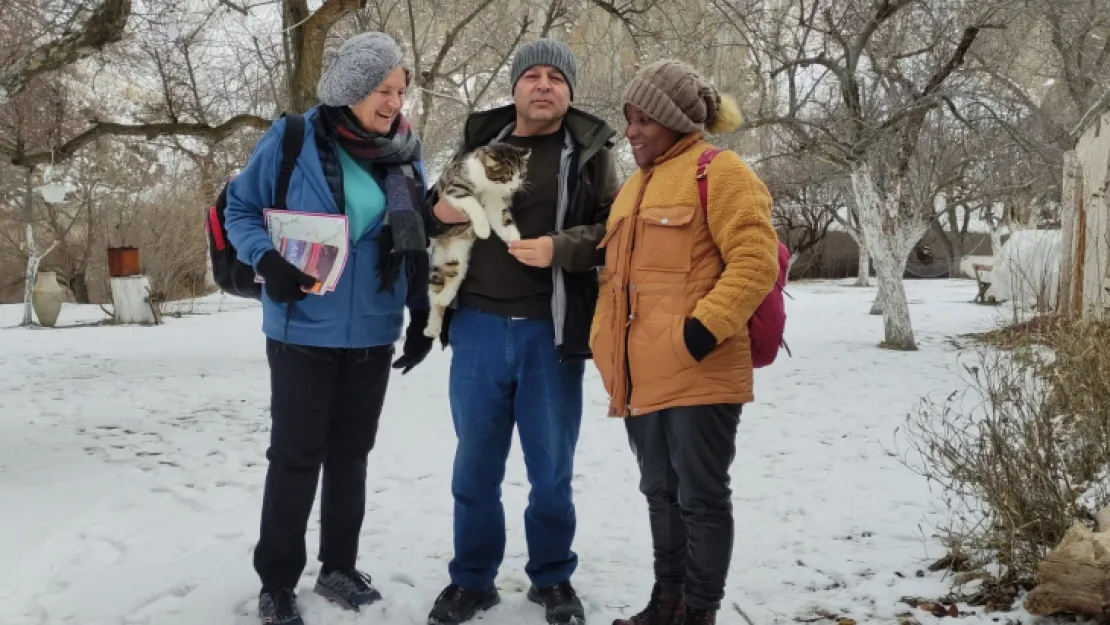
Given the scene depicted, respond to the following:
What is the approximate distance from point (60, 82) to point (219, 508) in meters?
10.1

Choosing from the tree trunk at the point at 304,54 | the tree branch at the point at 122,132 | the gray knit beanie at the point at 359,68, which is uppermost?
the tree trunk at the point at 304,54

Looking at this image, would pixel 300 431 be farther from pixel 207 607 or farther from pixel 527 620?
pixel 527 620

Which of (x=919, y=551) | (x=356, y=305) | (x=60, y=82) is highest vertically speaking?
(x=60, y=82)

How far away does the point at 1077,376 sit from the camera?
3764 millimetres

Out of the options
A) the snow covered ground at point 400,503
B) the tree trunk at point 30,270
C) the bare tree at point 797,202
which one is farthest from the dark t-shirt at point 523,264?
the bare tree at point 797,202

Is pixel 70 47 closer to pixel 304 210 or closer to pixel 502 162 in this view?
pixel 304 210

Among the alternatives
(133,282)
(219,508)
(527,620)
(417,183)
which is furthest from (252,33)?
(527,620)

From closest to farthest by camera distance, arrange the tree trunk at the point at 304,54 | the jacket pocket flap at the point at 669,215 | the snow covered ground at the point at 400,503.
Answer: the jacket pocket flap at the point at 669,215 < the snow covered ground at the point at 400,503 < the tree trunk at the point at 304,54

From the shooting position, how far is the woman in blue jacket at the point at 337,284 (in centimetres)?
271

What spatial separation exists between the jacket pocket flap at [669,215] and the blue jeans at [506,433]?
0.52 meters

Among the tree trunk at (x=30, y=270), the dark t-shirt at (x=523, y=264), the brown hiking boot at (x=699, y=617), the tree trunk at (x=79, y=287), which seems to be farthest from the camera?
the tree trunk at (x=79, y=287)

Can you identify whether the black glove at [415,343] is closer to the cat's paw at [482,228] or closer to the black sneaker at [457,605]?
the cat's paw at [482,228]

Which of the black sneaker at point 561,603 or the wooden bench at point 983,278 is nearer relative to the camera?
the black sneaker at point 561,603

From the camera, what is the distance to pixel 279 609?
9.33 feet
